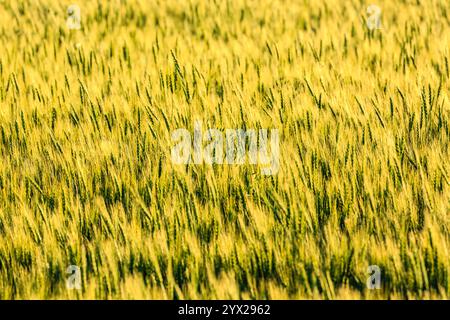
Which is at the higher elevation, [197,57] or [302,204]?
[197,57]

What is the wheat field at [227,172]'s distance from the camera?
189 cm

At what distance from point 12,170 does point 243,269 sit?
0.88m

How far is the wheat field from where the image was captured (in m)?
1.89

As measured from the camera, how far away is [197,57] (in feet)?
11.1

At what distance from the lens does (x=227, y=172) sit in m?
2.29

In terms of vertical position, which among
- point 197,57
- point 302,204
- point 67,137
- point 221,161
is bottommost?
point 302,204

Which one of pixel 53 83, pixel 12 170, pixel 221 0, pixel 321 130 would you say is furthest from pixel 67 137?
pixel 221 0

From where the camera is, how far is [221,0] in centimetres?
450

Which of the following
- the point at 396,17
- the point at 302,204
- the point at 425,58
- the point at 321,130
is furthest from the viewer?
the point at 396,17

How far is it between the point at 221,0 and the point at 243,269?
2.84 m
